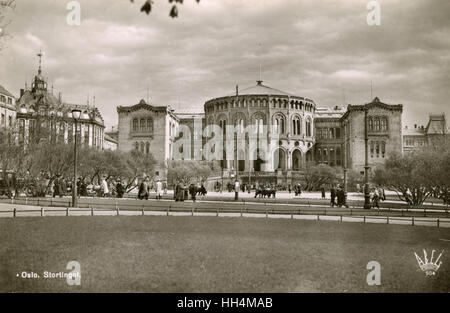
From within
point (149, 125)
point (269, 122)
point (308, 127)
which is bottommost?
point (149, 125)

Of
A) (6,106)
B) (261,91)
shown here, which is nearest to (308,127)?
(261,91)

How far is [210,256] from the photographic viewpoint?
1005 cm

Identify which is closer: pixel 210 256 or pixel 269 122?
pixel 210 256

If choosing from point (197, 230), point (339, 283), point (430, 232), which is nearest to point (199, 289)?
point (339, 283)

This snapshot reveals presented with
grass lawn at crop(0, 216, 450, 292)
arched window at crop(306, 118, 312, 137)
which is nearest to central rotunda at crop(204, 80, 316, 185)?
arched window at crop(306, 118, 312, 137)

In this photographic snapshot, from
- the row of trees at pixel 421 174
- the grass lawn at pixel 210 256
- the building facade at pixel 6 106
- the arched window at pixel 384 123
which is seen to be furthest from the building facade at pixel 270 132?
the grass lawn at pixel 210 256

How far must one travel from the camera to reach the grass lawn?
7.96 meters

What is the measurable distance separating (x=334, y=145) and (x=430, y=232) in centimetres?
8588

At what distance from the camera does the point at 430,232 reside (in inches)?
610

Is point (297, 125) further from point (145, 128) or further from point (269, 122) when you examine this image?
point (145, 128)

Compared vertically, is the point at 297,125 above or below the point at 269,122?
below

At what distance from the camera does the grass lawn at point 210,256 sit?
7.96 metres

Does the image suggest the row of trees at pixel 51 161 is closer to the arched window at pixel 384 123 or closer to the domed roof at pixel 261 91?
the domed roof at pixel 261 91

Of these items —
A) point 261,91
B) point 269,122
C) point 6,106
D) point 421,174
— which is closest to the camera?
point 421,174
